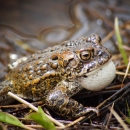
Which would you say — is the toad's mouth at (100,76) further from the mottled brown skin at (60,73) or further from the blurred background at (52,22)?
the blurred background at (52,22)

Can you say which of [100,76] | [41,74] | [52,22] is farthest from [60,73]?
[52,22]

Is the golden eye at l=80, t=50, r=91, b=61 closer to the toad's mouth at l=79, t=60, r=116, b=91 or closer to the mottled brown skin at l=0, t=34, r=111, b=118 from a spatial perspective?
the mottled brown skin at l=0, t=34, r=111, b=118

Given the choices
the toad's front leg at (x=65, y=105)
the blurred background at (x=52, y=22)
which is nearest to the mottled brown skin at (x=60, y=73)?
the toad's front leg at (x=65, y=105)

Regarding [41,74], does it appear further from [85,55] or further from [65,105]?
[85,55]

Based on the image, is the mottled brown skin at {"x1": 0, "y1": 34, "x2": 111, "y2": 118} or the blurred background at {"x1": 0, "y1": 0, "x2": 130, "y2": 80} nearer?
the mottled brown skin at {"x1": 0, "y1": 34, "x2": 111, "y2": 118}

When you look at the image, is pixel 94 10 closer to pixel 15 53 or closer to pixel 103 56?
pixel 15 53

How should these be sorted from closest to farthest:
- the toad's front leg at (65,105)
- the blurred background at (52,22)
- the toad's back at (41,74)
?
the toad's front leg at (65,105), the toad's back at (41,74), the blurred background at (52,22)

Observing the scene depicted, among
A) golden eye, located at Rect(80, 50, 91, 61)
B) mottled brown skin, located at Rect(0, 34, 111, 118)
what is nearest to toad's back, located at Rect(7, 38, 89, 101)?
mottled brown skin, located at Rect(0, 34, 111, 118)
